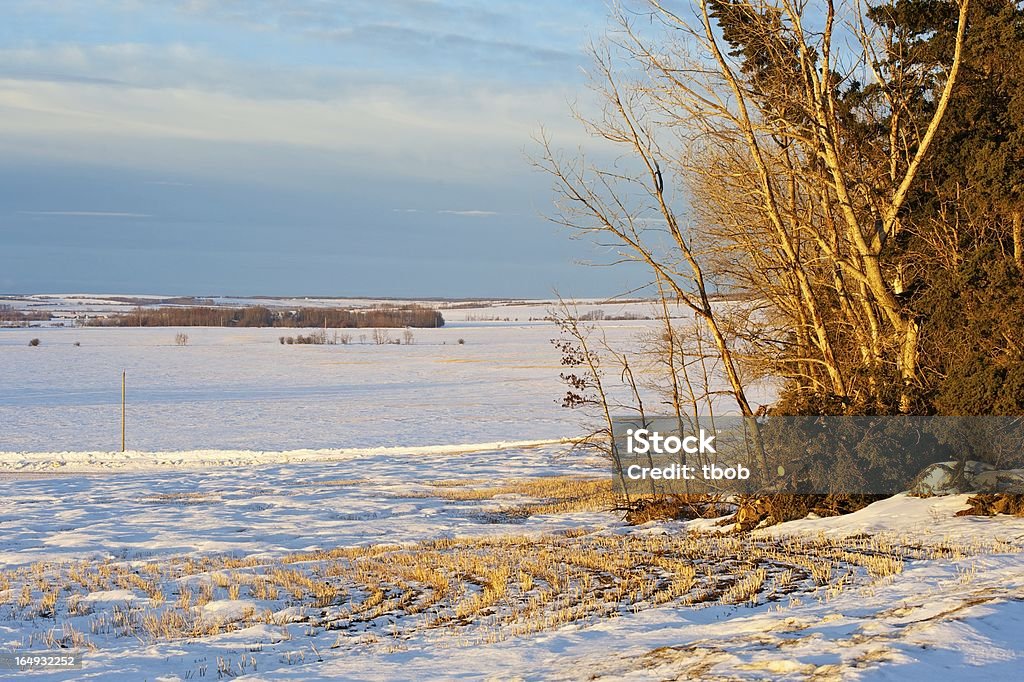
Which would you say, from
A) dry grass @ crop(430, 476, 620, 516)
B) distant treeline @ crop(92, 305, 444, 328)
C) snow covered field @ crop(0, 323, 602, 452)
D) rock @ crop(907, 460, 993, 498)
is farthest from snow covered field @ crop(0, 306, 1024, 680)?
distant treeline @ crop(92, 305, 444, 328)

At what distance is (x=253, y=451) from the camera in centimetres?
2889

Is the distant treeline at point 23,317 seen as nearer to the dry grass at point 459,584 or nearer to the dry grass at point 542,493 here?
the dry grass at point 542,493

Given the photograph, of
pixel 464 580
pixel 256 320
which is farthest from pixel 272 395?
pixel 256 320

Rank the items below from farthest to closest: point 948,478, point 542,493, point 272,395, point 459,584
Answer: point 272,395 → point 542,493 → point 948,478 → point 459,584

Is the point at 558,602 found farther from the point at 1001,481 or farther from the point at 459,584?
the point at 1001,481

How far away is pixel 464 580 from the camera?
9.33 metres

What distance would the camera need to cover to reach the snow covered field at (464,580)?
615 centimetres

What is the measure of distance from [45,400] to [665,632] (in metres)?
42.6

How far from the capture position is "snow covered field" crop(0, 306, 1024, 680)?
242 inches

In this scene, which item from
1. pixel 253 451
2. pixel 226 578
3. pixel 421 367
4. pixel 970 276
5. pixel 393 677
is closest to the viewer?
pixel 393 677

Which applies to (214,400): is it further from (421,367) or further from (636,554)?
(636,554)

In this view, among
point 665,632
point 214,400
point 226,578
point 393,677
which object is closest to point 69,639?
point 226,578

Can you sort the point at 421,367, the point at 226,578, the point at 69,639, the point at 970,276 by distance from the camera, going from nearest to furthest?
1. the point at 69,639
2. the point at 226,578
3. the point at 970,276
4. the point at 421,367

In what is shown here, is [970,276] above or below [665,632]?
above
